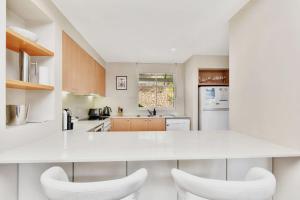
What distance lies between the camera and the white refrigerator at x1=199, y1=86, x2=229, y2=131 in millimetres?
4211

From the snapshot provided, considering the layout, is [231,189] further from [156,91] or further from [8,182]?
[156,91]

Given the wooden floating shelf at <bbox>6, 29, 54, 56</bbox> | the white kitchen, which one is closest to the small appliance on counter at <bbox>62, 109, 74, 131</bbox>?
the white kitchen

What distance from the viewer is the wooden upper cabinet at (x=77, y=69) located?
7.70ft

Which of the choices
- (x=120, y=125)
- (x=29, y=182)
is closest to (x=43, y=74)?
(x=29, y=182)

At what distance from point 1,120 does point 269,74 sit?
6.51ft

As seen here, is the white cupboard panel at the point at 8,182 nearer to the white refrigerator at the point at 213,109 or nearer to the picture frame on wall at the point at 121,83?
the white refrigerator at the point at 213,109

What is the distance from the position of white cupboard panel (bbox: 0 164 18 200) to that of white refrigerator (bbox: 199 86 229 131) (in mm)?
3583

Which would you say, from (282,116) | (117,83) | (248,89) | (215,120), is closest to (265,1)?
(248,89)

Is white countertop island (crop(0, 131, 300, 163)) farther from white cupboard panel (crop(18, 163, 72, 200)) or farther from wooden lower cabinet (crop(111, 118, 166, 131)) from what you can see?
wooden lower cabinet (crop(111, 118, 166, 131))

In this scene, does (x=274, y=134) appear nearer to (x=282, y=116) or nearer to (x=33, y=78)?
(x=282, y=116)

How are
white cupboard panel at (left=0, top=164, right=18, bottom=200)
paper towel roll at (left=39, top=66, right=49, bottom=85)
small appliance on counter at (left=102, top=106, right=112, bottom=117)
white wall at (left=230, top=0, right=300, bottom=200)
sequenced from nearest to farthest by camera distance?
1. white cupboard panel at (left=0, top=164, right=18, bottom=200)
2. white wall at (left=230, top=0, right=300, bottom=200)
3. paper towel roll at (left=39, top=66, right=49, bottom=85)
4. small appliance on counter at (left=102, top=106, right=112, bottom=117)

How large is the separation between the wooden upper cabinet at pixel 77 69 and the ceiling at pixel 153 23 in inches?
11.1

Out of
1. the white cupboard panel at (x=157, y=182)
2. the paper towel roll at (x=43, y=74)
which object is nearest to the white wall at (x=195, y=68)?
the white cupboard panel at (x=157, y=182)

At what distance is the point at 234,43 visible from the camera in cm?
223
